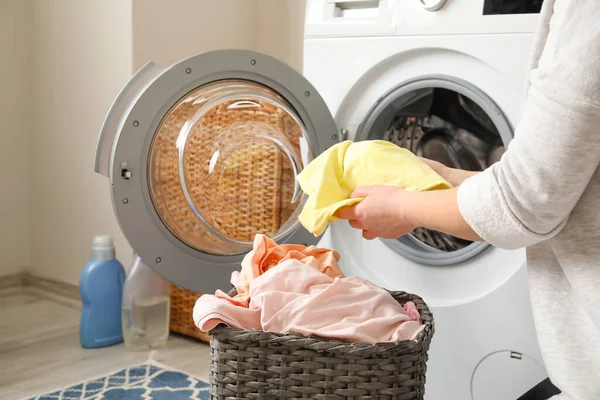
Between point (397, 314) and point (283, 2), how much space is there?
156cm

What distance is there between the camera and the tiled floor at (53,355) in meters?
1.81

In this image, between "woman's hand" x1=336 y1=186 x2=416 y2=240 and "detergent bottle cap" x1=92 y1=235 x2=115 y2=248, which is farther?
"detergent bottle cap" x1=92 y1=235 x2=115 y2=248

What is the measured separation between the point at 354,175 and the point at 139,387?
2.83 feet

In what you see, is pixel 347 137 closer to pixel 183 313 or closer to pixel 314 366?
pixel 314 366

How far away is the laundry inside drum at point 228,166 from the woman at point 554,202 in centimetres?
53

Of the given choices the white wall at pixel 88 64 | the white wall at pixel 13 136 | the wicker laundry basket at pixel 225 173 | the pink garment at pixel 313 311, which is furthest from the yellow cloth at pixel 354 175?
the white wall at pixel 13 136

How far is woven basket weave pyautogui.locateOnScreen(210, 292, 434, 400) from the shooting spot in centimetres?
103

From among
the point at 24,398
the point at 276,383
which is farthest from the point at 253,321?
the point at 24,398

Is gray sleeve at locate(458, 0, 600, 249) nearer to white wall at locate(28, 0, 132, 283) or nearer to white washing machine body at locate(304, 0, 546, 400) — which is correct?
white washing machine body at locate(304, 0, 546, 400)

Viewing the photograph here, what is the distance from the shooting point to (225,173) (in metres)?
1.62

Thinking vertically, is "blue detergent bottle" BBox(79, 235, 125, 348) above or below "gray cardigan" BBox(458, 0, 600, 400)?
below

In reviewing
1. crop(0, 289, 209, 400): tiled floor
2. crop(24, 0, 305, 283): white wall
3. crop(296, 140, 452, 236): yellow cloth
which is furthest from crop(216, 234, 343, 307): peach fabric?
crop(24, 0, 305, 283): white wall

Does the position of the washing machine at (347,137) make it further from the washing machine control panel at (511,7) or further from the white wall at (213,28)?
the white wall at (213,28)

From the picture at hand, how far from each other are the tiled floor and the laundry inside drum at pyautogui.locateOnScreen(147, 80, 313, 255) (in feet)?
1.54
